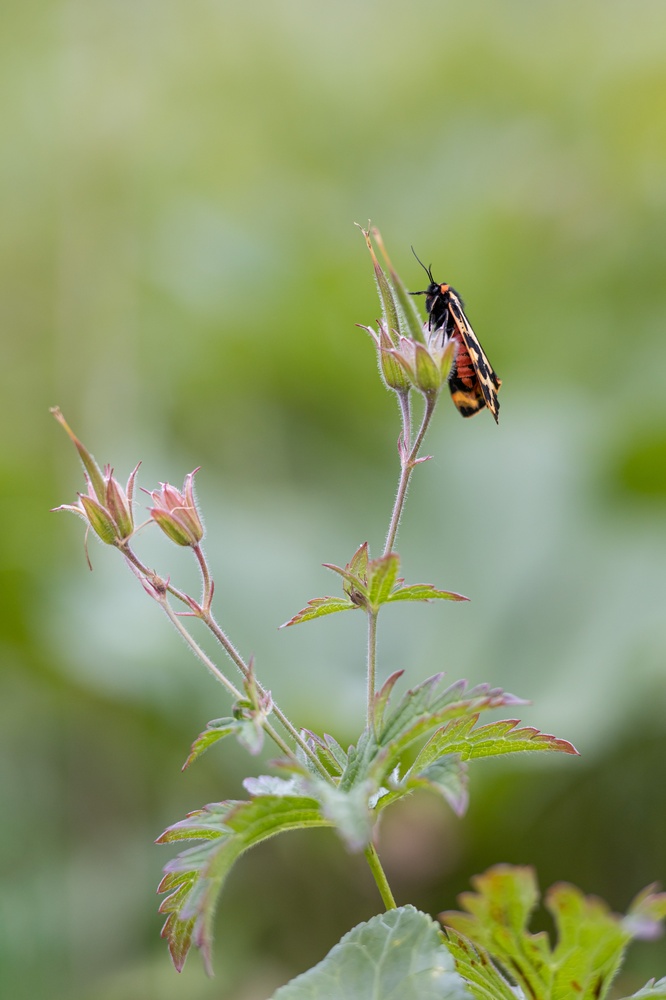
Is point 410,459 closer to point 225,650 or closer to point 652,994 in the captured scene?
point 225,650

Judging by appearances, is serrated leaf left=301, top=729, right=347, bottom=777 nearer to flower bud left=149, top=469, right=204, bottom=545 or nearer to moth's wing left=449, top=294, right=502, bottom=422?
flower bud left=149, top=469, right=204, bottom=545

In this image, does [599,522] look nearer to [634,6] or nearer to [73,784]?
[73,784]

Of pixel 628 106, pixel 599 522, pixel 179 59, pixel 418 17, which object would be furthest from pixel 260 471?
pixel 418 17

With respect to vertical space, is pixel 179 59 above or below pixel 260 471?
above

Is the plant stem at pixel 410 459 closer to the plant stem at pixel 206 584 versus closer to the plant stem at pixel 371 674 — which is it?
the plant stem at pixel 371 674

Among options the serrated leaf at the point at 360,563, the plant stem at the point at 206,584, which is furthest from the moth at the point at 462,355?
the plant stem at the point at 206,584

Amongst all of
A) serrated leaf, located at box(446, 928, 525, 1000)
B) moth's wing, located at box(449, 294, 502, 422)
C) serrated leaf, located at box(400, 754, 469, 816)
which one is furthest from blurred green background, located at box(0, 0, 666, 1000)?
serrated leaf, located at box(400, 754, 469, 816)

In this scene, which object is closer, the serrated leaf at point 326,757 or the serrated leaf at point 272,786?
the serrated leaf at point 272,786
